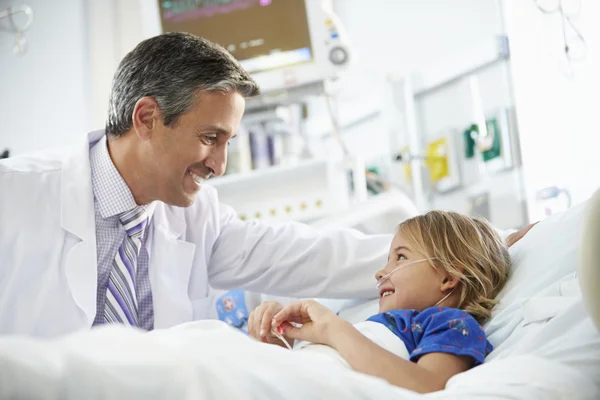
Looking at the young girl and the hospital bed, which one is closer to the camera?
the hospital bed

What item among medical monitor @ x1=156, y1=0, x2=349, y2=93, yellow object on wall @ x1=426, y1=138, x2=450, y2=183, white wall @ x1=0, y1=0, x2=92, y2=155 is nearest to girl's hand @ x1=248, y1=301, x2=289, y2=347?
medical monitor @ x1=156, y1=0, x2=349, y2=93

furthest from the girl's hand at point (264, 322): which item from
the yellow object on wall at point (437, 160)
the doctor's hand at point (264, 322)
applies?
the yellow object on wall at point (437, 160)

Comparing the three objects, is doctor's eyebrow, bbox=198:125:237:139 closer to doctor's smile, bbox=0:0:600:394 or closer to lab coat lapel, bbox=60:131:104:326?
doctor's smile, bbox=0:0:600:394

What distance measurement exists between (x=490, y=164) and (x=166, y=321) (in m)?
2.33

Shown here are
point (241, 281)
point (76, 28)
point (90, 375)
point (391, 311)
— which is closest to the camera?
point (90, 375)

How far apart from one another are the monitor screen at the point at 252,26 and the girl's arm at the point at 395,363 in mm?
2124

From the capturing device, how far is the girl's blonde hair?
148cm

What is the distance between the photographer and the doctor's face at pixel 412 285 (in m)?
1.51

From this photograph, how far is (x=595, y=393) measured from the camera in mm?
1069

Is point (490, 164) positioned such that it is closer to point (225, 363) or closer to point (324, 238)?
point (324, 238)

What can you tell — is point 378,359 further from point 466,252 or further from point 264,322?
point 466,252

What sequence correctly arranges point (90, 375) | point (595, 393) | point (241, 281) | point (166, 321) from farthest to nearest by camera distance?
point (241, 281)
point (166, 321)
point (595, 393)
point (90, 375)

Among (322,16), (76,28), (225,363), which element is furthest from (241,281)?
(76,28)

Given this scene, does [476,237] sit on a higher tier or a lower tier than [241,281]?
higher
